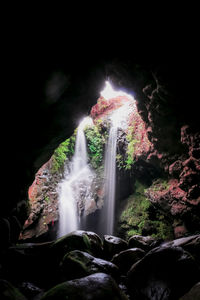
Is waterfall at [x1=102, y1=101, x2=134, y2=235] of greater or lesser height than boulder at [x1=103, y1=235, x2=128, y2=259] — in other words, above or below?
above

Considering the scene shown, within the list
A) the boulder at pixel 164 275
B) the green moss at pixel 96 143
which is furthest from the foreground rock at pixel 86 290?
the green moss at pixel 96 143

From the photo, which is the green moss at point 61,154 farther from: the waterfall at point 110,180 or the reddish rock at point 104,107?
the reddish rock at point 104,107

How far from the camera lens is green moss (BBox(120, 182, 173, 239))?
9.20 meters

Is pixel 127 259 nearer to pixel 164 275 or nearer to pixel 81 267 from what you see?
pixel 81 267

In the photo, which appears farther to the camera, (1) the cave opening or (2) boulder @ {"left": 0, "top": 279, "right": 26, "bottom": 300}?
(1) the cave opening

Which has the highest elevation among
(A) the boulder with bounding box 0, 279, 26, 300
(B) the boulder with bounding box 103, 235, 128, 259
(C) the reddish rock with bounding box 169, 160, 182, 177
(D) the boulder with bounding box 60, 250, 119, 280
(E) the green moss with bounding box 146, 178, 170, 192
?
(C) the reddish rock with bounding box 169, 160, 182, 177

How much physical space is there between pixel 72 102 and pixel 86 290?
536 centimetres

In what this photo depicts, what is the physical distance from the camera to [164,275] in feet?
11.7

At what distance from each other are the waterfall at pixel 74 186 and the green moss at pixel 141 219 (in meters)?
3.29

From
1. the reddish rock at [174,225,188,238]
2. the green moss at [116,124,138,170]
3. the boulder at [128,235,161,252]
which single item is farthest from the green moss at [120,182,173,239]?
the boulder at [128,235,161,252]

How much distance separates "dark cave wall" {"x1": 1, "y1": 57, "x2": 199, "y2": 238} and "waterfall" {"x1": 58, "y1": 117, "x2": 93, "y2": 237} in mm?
4495

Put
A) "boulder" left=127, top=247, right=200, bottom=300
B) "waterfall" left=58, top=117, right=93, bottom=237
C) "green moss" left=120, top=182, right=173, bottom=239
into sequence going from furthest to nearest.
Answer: "waterfall" left=58, top=117, right=93, bottom=237 < "green moss" left=120, top=182, right=173, bottom=239 < "boulder" left=127, top=247, right=200, bottom=300

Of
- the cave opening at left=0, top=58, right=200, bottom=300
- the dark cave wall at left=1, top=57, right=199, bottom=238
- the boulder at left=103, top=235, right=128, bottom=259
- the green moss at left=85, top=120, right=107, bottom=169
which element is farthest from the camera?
the green moss at left=85, top=120, right=107, bottom=169

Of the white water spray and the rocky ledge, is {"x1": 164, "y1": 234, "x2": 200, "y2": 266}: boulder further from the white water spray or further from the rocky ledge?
the white water spray
